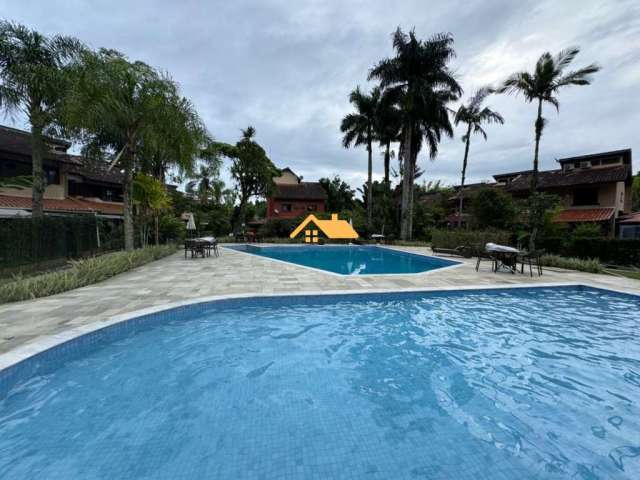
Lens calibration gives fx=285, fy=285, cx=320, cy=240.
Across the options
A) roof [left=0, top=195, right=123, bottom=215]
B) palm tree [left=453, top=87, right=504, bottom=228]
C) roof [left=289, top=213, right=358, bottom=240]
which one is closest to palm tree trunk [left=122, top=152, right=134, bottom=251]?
roof [left=0, top=195, right=123, bottom=215]

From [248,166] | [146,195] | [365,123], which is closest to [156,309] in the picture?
[146,195]

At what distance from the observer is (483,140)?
80.7 feet

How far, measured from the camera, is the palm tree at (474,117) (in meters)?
23.3

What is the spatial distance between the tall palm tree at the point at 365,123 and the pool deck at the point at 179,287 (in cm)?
1696

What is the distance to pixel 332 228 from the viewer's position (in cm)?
2672

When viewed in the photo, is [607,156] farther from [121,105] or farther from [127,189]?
[127,189]

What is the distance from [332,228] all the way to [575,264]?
58.2 feet

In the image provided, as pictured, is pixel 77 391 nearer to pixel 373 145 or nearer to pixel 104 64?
pixel 104 64

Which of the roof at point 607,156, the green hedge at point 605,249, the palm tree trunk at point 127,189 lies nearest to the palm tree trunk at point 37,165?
the palm tree trunk at point 127,189

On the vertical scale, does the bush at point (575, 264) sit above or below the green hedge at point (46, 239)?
below

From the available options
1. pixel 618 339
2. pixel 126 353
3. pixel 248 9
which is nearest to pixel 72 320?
pixel 126 353

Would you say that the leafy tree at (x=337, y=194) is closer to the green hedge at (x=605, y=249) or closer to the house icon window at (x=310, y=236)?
the house icon window at (x=310, y=236)

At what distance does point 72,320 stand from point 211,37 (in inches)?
507

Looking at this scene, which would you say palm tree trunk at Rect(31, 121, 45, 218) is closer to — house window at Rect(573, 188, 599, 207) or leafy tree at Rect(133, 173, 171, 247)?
leafy tree at Rect(133, 173, 171, 247)
